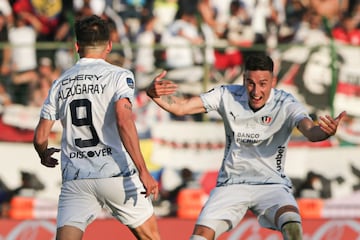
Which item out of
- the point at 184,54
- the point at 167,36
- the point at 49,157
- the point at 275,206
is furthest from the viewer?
the point at 167,36

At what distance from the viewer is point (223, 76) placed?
1320 cm

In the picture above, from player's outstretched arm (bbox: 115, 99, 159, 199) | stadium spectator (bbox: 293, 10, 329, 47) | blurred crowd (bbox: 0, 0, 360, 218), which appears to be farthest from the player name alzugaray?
stadium spectator (bbox: 293, 10, 329, 47)

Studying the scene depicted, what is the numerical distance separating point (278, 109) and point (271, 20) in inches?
230

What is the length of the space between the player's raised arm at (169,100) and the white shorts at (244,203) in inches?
30.3

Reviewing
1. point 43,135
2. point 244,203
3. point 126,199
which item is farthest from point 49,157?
point 244,203

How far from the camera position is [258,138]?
8.49 m

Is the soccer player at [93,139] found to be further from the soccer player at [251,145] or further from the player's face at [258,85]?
the player's face at [258,85]

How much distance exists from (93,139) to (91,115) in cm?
19

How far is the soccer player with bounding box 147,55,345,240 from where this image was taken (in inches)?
328

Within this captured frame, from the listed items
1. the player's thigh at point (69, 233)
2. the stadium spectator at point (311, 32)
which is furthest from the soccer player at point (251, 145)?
the stadium spectator at point (311, 32)

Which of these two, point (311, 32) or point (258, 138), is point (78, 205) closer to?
point (258, 138)

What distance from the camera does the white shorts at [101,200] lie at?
24.5ft

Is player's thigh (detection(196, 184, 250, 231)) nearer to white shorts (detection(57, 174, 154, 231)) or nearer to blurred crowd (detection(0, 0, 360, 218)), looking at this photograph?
white shorts (detection(57, 174, 154, 231))

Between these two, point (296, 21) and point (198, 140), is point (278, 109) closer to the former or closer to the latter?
point (198, 140)
